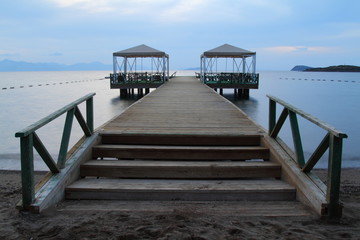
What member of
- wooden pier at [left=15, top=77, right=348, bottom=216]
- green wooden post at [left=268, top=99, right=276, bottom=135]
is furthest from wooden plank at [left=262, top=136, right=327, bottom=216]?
green wooden post at [left=268, top=99, right=276, bottom=135]

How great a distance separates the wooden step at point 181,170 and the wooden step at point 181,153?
1.20 feet

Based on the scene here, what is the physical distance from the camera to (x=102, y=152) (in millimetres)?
4422

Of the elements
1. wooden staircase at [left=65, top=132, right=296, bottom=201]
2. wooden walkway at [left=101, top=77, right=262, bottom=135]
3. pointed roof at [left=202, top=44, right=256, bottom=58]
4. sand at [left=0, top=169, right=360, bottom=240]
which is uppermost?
pointed roof at [left=202, top=44, right=256, bottom=58]

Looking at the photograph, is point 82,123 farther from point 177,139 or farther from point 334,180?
point 334,180

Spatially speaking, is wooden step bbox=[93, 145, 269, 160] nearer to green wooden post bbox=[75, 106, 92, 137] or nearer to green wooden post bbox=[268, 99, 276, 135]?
green wooden post bbox=[75, 106, 92, 137]

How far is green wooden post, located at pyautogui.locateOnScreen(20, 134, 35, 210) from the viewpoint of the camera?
9.73 feet

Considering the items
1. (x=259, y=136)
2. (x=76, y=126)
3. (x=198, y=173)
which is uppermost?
(x=259, y=136)

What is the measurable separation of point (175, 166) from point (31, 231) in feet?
5.75

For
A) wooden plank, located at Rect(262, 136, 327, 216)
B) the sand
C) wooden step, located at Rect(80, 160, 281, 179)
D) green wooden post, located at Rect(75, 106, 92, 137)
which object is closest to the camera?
the sand

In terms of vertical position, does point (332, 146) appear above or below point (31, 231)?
above

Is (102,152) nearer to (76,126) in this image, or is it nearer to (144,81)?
(76,126)

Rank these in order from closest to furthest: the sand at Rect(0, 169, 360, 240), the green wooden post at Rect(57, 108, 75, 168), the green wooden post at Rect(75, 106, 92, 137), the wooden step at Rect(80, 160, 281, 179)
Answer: the sand at Rect(0, 169, 360, 240) < the green wooden post at Rect(57, 108, 75, 168) < the wooden step at Rect(80, 160, 281, 179) < the green wooden post at Rect(75, 106, 92, 137)

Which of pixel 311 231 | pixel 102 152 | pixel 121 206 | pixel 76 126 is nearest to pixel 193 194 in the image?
pixel 121 206

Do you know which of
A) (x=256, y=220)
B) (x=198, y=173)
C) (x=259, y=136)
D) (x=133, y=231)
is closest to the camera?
(x=133, y=231)
